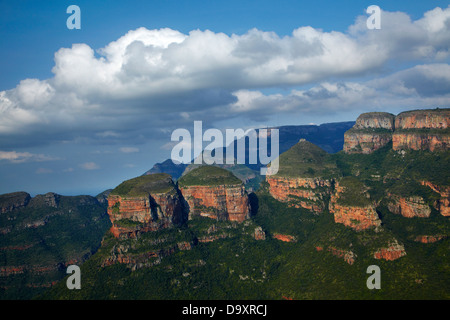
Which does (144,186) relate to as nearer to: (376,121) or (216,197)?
(216,197)

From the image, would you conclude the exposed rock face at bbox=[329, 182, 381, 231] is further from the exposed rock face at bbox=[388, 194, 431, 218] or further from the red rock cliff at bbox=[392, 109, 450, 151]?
the red rock cliff at bbox=[392, 109, 450, 151]

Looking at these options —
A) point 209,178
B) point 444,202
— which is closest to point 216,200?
point 209,178

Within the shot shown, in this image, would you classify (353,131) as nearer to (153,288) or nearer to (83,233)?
(153,288)

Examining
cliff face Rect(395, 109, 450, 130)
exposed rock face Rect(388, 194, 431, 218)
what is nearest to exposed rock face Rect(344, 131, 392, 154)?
cliff face Rect(395, 109, 450, 130)

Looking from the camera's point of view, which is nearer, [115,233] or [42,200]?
[115,233]

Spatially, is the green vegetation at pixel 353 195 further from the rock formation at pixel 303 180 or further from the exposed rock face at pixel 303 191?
the rock formation at pixel 303 180
